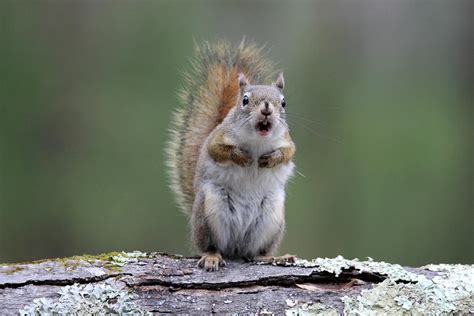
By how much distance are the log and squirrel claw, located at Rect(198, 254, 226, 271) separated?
0.03 m

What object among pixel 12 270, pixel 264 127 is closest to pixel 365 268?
pixel 264 127

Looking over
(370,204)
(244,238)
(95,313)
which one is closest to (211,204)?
(244,238)

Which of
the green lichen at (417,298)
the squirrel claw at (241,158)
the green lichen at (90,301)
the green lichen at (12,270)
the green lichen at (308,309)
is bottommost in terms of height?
the green lichen at (90,301)

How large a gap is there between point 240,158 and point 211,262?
47 cm

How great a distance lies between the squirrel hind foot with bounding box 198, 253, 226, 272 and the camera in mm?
2740

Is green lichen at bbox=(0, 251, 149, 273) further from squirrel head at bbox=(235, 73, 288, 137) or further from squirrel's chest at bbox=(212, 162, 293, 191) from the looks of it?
squirrel head at bbox=(235, 73, 288, 137)

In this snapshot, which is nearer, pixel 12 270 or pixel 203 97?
pixel 12 270

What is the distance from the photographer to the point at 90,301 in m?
2.48

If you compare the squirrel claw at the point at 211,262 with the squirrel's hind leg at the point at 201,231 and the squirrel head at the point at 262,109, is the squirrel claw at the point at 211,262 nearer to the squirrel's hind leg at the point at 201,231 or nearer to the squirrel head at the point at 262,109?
the squirrel's hind leg at the point at 201,231

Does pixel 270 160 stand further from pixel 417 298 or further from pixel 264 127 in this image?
pixel 417 298

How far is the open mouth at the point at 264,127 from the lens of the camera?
10.1 ft

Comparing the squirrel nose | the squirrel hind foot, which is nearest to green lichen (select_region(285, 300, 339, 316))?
the squirrel hind foot

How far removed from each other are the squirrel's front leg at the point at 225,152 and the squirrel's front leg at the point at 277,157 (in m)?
0.05

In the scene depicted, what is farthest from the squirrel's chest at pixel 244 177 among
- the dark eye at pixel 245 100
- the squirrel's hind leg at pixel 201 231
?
the dark eye at pixel 245 100
